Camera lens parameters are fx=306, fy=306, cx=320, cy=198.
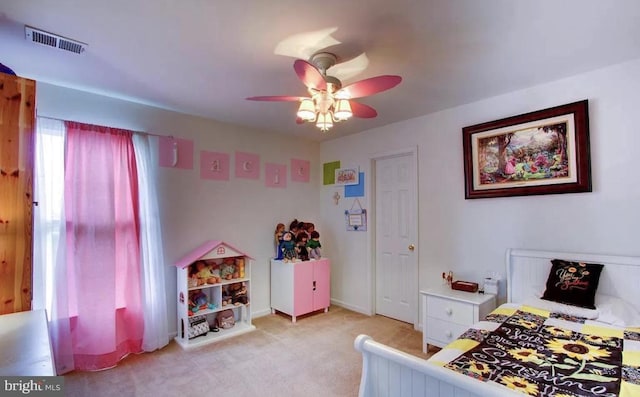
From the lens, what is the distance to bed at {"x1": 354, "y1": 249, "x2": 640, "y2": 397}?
1.24m

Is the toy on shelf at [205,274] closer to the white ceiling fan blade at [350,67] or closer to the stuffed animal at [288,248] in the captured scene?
the stuffed animal at [288,248]

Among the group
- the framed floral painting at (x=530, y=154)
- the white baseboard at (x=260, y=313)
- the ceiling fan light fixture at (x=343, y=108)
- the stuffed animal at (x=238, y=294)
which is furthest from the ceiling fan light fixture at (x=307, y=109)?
the white baseboard at (x=260, y=313)

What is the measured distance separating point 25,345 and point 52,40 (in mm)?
1723

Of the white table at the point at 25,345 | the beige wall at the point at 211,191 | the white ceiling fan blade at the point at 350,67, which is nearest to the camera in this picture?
the white table at the point at 25,345

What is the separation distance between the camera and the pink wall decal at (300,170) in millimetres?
4320

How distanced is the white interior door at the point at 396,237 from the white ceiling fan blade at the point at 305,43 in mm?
1972

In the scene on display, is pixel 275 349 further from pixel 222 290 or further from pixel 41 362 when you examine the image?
pixel 41 362

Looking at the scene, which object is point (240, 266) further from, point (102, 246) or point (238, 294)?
point (102, 246)

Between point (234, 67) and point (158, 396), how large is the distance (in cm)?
244

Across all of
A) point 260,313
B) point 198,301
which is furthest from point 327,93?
point 260,313

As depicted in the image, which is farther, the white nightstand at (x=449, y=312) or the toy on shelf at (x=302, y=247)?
the toy on shelf at (x=302, y=247)

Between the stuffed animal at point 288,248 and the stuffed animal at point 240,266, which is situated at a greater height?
the stuffed animal at point 288,248

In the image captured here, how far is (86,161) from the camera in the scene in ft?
8.66

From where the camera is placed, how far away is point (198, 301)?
3.26m
